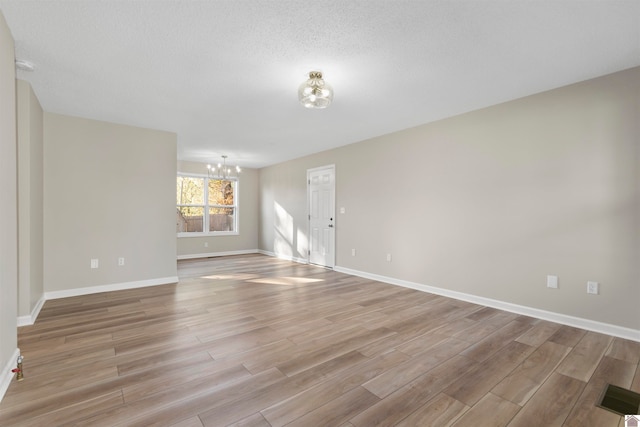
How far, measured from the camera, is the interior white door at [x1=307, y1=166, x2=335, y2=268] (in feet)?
19.8

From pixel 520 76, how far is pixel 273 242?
21.0ft

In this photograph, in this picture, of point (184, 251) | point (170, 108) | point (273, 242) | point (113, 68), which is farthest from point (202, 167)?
point (113, 68)

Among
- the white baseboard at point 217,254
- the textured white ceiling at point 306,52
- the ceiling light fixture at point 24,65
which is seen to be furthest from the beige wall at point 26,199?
the white baseboard at point 217,254

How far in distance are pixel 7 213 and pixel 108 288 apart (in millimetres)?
2653

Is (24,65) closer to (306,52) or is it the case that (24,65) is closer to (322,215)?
(306,52)

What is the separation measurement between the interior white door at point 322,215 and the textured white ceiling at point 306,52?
2.35 meters

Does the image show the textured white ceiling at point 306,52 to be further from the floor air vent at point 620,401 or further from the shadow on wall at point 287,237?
the shadow on wall at point 287,237

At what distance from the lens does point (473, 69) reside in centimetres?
273

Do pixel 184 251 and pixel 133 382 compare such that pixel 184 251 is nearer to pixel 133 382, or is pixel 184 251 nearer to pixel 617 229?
pixel 133 382

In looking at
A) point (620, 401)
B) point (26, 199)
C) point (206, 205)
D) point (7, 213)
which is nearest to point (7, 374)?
point (7, 213)

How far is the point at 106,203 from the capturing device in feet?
14.0

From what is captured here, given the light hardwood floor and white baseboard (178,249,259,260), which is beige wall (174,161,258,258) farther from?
the light hardwood floor

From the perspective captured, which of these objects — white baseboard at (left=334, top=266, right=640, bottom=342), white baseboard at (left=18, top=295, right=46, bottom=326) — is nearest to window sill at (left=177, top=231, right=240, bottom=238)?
white baseboard at (left=18, top=295, right=46, bottom=326)

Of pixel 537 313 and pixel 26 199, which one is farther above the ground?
pixel 26 199
